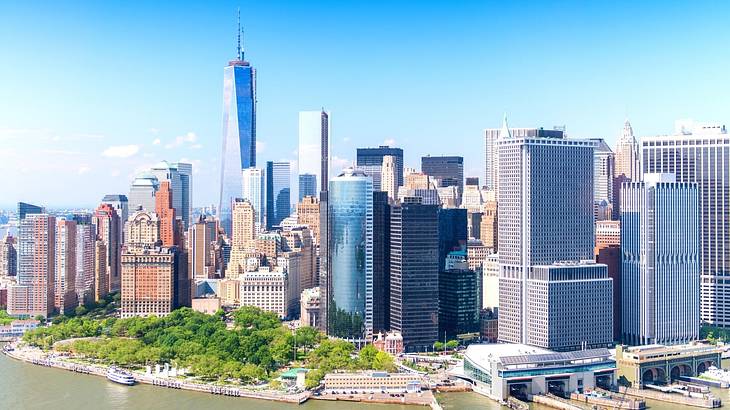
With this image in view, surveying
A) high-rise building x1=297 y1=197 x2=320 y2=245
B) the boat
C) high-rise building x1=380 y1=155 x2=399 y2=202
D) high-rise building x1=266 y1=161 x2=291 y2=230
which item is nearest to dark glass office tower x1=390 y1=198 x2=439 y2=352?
the boat

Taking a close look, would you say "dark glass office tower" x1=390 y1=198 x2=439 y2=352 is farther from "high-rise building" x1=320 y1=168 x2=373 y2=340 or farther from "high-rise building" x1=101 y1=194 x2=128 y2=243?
"high-rise building" x1=101 y1=194 x2=128 y2=243

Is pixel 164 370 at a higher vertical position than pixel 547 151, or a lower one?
lower

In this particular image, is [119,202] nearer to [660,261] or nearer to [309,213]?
[309,213]

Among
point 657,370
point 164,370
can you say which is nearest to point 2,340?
point 164,370

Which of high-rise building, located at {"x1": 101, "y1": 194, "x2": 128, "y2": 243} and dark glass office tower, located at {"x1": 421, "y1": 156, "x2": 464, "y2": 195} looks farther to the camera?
high-rise building, located at {"x1": 101, "y1": 194, "x2": 128, "y2": 243}

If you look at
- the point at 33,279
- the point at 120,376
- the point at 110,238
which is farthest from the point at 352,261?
Result: the point at 110,238

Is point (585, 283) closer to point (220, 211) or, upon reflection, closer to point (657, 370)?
point (657, 370)

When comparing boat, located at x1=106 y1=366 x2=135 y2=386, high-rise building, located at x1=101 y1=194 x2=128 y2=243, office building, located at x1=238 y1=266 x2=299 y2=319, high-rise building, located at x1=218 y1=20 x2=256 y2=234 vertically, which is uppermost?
high-rise building, located at x1=218 y1=20 x2=256 y2=234
